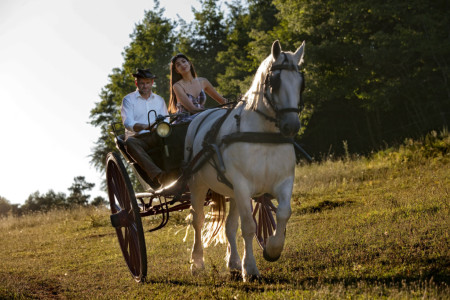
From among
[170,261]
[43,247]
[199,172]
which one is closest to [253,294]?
[199,172]

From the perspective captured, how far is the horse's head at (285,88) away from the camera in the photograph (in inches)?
210

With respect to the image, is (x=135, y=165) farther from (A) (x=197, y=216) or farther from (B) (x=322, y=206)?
(B) (x=322, y=206)

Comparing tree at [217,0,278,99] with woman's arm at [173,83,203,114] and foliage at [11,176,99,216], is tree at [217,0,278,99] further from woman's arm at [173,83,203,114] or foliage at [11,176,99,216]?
woman's arm at [173,83,203,114]

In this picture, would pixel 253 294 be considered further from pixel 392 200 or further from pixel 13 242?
pixel 13 242

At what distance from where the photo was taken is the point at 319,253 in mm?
7301

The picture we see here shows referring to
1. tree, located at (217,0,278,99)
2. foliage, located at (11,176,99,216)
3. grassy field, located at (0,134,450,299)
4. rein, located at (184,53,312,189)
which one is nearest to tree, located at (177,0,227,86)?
tree, located at (217,0,278,99)

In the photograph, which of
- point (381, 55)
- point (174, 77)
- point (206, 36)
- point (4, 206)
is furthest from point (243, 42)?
point (174, 77)

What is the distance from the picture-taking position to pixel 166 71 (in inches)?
1763

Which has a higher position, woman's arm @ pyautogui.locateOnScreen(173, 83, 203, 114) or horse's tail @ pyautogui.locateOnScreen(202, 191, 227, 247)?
woman's arm @ pyautogui.locateOnScreen(173, 83, 203, 114)

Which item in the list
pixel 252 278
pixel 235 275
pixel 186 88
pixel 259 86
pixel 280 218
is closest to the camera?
pixel 280 218

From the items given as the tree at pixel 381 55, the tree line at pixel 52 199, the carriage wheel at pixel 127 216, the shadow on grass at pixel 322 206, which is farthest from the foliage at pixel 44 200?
the carriage wheel at pixel 127 216

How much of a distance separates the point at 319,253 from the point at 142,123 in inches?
120

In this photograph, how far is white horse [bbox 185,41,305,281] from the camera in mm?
5449

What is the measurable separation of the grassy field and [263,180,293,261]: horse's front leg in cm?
36
